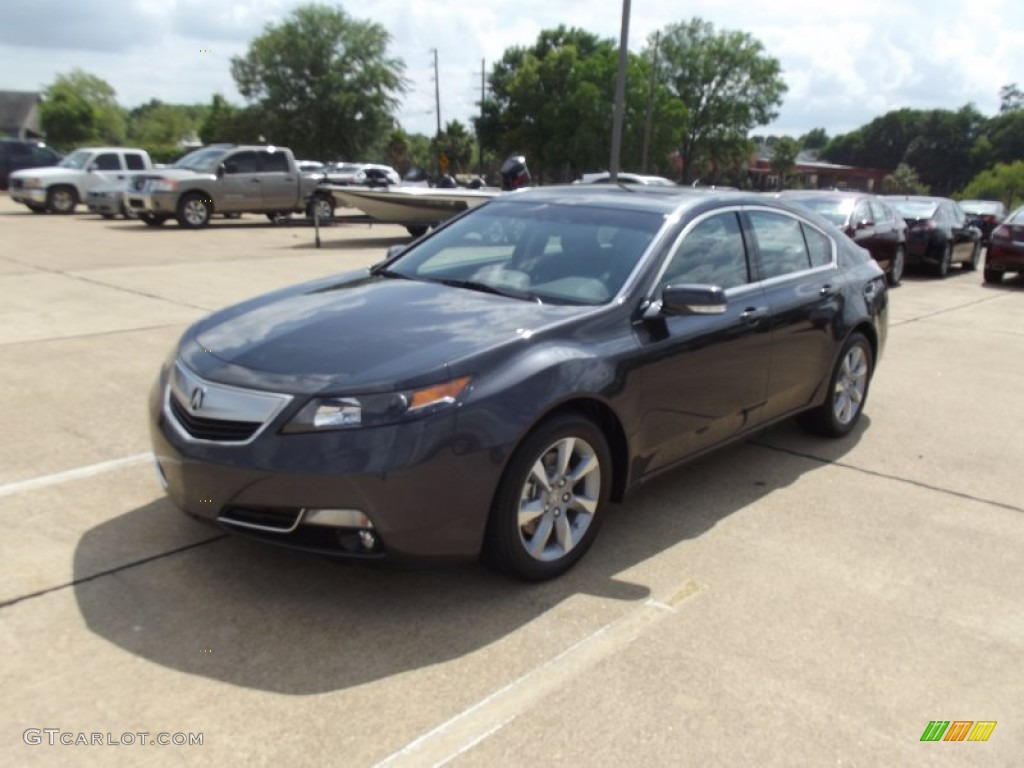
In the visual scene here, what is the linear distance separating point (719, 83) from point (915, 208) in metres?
66.6

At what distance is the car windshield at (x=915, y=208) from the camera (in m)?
16.3

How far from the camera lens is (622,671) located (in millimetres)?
3020

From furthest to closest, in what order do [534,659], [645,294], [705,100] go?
[705,100] < [645,294] < [534,659]

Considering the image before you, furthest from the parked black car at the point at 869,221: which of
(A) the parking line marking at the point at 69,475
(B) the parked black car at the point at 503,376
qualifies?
(A) the parking line marking at the point at 69,475

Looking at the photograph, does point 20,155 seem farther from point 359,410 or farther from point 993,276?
point 359,410

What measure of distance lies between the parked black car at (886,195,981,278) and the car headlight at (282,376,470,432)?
14.8 meters

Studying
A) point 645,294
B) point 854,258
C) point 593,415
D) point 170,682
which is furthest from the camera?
point 854,258

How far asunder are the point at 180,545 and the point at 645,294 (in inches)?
92.2

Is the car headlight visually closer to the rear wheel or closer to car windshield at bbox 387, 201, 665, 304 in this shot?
car windshield at bbox 387, 201, 665, 304

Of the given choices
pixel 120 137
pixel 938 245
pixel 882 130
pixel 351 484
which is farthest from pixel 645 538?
pixel 882 130

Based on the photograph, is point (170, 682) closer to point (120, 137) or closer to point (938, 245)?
point (938, 245)

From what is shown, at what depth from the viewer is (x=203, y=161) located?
21.0 metres

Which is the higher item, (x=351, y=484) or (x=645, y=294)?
(x=645, y=294)

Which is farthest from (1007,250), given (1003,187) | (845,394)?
(1003,187)
